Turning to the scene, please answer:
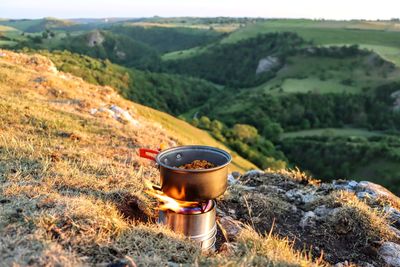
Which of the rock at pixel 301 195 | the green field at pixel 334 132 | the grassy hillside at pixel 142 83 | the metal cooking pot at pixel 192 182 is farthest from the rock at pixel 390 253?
the green field at pixel 334 132

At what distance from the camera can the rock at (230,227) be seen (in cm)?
430

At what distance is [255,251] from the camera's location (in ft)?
10.4

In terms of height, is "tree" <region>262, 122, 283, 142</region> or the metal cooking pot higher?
the metal cooking pot

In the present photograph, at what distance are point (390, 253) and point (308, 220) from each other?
1.01 m

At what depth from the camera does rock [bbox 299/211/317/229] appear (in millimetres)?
4902

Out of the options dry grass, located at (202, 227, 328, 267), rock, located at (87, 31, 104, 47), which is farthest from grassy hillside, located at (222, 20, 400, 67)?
dry grass, located at (202, 227, 328, 267)

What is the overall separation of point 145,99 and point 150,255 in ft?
214

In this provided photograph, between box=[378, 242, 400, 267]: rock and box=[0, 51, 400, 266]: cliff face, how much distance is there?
0.04 feet

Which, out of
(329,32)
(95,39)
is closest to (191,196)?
(329,32)

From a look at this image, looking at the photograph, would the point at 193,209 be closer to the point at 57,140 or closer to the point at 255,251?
the point at 255,251

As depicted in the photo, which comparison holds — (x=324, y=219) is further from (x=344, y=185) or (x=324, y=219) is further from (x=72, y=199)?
(x=72, y=199)

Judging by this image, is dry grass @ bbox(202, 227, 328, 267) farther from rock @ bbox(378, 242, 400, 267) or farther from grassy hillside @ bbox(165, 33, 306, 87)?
grassy hillside @ bbox(165, 33, 306, 87)

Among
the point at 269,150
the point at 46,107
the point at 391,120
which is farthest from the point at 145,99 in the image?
the point at 46,107

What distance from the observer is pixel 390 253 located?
432 centimetres
